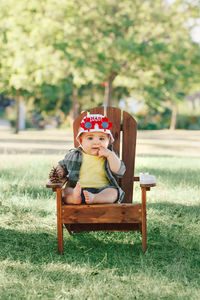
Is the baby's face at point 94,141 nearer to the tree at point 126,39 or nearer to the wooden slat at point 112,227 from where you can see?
the wooden slat at point 112,227


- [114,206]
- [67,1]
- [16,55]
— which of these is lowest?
[114,206]

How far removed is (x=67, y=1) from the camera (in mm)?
16016

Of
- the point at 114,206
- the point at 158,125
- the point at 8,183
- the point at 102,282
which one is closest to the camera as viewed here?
the point at 102,282

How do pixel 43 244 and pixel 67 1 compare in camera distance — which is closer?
pixel 43 244

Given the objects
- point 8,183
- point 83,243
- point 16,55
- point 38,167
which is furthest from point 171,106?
point 83,243

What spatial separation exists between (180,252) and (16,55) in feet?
50.7

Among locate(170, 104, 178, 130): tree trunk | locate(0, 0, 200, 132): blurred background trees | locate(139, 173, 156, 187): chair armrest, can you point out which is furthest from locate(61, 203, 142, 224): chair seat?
locate(170, 104, 178, 130): tree trunk

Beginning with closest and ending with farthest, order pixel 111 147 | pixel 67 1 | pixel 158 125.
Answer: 1. pixel 111 147
2. pixel 67 1
3. pixel 158 125

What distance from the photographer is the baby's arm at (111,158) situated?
12.9 ft

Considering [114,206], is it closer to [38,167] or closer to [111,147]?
[111,147]

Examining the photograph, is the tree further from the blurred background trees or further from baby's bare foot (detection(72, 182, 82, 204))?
baby's bare foot (detection(72, 182, 82, 204))

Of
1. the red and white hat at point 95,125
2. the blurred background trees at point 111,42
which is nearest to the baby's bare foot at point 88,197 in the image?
the red and white hat at point 95,125

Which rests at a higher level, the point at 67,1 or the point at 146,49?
the point at 67,1

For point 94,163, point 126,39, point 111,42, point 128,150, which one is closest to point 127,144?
point 128,150
